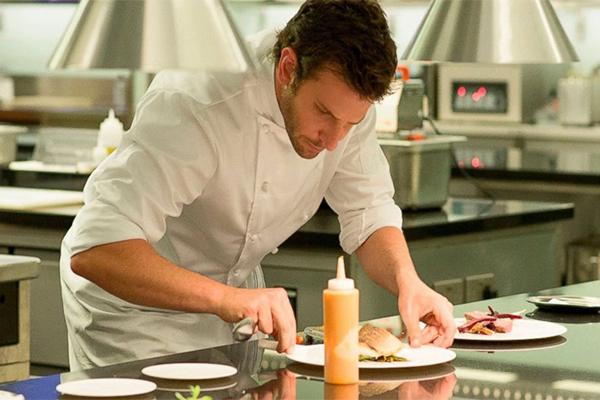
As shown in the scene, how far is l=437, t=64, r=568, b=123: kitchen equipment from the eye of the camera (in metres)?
7.11

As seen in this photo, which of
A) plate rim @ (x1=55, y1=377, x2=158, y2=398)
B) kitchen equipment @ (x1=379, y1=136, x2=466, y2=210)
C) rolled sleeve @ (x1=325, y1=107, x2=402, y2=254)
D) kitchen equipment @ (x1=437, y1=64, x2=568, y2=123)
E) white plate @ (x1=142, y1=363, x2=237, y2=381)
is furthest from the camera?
kitchen equipment @ (x1=437, y1=64, x2=568, y2=123)

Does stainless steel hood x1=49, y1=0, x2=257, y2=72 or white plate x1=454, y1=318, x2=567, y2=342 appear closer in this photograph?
stainless steel hood x1=49, y1=0, x2=257, y2=72

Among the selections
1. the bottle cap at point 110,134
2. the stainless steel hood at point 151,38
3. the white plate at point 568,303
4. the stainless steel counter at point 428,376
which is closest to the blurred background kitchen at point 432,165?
the bottle cap at point 110,134

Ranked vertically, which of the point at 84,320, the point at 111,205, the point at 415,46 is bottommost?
the point at 84,320

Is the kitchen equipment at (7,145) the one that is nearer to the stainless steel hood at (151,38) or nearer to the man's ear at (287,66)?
the man's ear at (287,66)

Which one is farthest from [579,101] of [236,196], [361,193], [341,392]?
[341,392]

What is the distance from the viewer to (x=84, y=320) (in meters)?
2.58

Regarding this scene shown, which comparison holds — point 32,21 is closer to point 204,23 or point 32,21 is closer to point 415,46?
point 415,46

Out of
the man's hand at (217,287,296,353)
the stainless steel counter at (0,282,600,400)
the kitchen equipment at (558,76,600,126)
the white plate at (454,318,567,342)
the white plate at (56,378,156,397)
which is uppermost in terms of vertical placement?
the kitchen equipment at (558,76,600,126)

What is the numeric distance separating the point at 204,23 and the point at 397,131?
228 centimetres

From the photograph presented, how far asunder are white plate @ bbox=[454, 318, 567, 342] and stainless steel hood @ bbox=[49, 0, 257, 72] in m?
0.71

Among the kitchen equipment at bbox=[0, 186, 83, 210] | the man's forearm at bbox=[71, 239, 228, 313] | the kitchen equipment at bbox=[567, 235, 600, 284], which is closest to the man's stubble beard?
the man's forearm at bbox=[71, 239, 228, 313]

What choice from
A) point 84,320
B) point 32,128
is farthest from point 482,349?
point 32,128

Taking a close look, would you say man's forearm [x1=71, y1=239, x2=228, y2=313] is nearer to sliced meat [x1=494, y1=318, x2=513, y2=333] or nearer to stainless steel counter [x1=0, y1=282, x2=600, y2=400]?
stainless steel counter [x1=0, y1=282, x2=600, y2=400]
